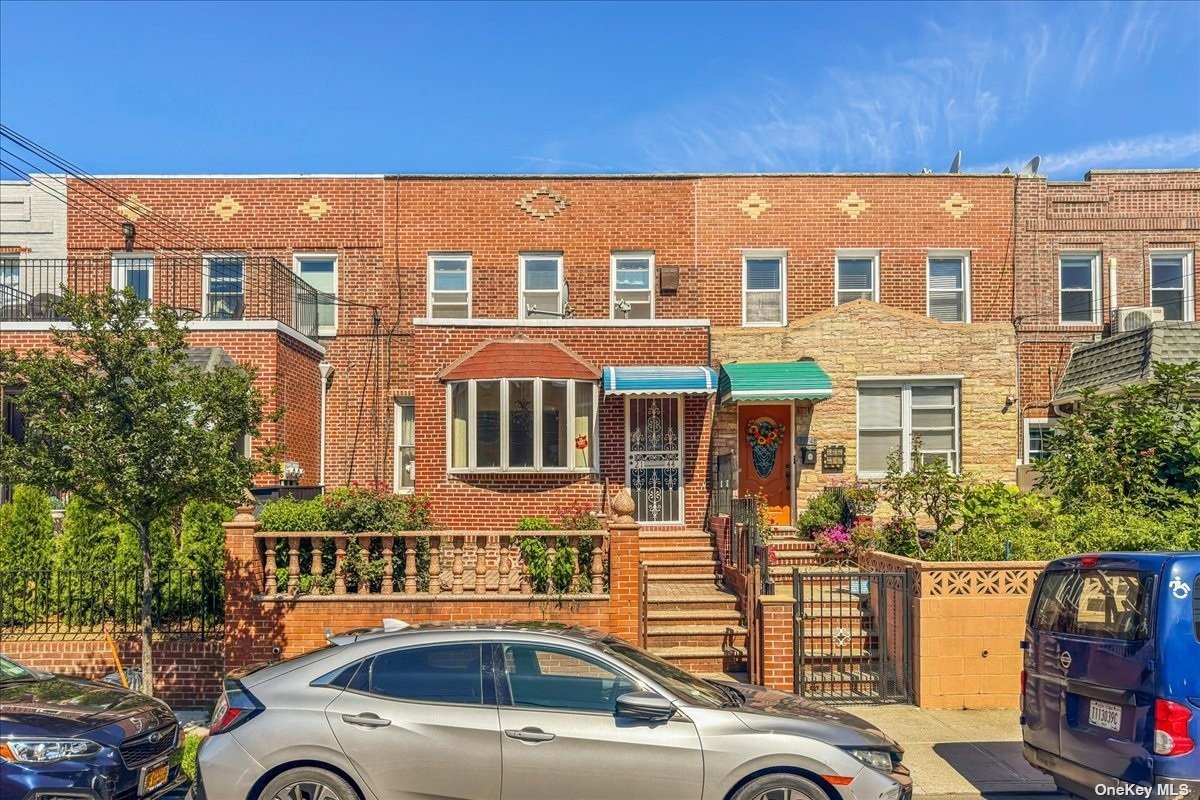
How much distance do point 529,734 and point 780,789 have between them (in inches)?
63.3

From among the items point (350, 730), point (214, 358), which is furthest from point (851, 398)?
point (350, 730)

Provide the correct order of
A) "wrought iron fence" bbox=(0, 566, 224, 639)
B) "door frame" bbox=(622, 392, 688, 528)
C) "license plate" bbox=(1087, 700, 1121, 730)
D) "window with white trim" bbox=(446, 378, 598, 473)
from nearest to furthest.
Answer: "license plate" bbox=(1087, 700, 1121, 730)
"wrought iron fence" bbox=(0, 566, 224, 639)
"window with white trim" bbox=(446, 378, 598, 473)
"door frame" bbox=(622, 392, 688, 528)

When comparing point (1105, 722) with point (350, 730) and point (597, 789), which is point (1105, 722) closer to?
point (597, 789)

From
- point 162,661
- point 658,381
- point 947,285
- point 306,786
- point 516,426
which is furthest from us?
point 947,285

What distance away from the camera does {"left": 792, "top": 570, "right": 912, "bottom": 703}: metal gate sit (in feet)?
32.3

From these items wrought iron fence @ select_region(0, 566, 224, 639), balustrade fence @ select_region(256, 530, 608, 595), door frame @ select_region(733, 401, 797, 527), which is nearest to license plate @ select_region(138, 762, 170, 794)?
balustrade fence @ select_region(256, 530, 608, 595)

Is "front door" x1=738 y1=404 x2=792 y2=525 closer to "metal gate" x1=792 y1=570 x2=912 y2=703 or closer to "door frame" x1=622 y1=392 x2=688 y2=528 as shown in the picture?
"door frame" x1=622 y1=392 x2=688 y2=528

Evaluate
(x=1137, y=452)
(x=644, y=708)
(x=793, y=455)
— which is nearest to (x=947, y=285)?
(x=793, y=455)

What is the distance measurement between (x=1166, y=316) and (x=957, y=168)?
496 centimetres

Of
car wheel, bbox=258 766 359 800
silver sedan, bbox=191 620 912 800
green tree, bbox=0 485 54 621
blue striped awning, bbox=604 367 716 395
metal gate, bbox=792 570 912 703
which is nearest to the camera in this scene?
silver sedan, bbox=191 620 912 800

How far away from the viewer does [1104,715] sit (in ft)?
19.8

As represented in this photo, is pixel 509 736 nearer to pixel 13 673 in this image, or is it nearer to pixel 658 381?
pixel 13 673

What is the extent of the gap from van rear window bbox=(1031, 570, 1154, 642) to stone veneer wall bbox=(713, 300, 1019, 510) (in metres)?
8.56

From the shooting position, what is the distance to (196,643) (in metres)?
10.3
